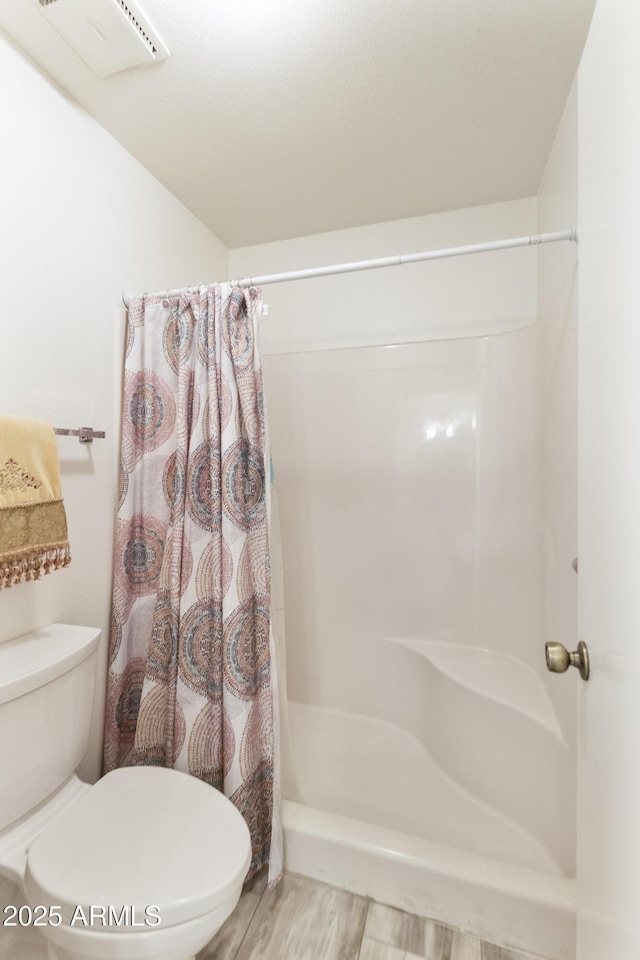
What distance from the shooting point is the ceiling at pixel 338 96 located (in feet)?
3.38

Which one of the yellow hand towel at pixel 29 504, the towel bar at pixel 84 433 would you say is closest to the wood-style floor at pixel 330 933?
the yellow hand towel at pixel 29 504

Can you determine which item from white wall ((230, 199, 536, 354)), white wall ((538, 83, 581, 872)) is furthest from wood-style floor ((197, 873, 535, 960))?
white wall ((230, 199, 536, 354))

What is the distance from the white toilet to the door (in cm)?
68

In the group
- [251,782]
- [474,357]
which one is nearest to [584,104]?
[474,357]

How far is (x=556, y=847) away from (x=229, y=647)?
1.07m

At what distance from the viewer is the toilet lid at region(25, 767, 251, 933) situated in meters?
0.79

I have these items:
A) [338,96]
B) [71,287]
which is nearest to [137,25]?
[338,96]

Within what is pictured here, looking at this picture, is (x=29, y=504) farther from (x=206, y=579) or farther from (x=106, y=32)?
(x=106, y=32)

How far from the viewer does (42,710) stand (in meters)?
0.98

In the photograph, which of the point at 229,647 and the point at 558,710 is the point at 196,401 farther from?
the point at 558,710

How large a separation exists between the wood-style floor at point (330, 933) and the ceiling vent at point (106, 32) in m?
2.27

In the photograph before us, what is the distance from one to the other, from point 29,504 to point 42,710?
1.53ft

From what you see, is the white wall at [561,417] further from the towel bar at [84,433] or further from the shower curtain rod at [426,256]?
the towel bar at [84,433]

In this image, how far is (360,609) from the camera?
1.90 m
